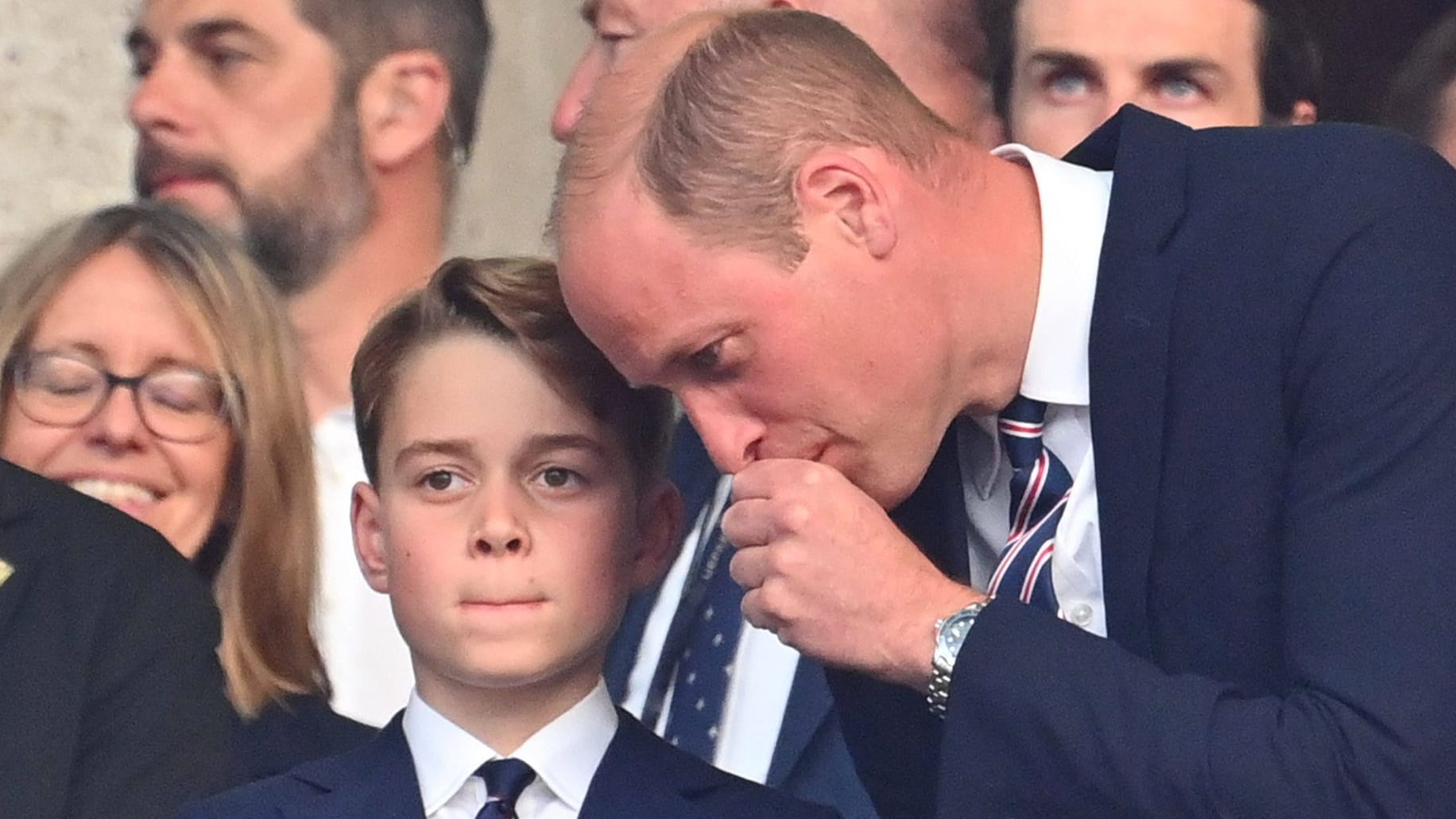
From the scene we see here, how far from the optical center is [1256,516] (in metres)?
1.76

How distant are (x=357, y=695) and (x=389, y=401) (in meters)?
0.87

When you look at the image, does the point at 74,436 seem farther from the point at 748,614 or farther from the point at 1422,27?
the point at 1422,27

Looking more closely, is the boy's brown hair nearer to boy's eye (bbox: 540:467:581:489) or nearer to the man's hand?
boy's eye (bbox: 540:467:581:489)

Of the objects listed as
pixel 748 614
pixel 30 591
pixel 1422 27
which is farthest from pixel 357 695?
pixel 1422 27

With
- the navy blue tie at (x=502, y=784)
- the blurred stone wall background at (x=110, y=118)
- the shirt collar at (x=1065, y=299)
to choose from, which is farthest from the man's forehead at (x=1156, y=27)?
the navy blue tie at (x=502, y=784)

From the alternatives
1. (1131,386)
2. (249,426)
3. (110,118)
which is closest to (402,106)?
(110,118)

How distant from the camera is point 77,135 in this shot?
3.11 m

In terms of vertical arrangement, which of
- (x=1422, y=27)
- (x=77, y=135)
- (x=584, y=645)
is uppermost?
(x=1422, y=27)

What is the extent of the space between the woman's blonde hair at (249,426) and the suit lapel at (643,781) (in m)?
0.68

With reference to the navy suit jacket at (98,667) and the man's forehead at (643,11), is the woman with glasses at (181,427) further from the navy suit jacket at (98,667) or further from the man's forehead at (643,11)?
the man's forehead at (643,11)

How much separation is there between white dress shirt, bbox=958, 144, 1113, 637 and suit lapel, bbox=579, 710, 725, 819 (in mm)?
342

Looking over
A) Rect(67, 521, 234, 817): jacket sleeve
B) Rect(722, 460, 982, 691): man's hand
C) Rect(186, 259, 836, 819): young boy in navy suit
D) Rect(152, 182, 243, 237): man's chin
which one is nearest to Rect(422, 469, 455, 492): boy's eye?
Rect(186, 259, 836, 819): young boy in navy suit

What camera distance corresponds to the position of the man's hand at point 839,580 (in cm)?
175

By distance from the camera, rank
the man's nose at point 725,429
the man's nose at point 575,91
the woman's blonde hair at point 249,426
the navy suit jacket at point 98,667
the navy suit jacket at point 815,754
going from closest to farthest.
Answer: the man's nose at point 725,429 → the navy suit jacket at point 98,667 → the navy suit jacket at point 815,754 → the woman's blonde hair at point 249,426 → the man's nose at point 575,91
